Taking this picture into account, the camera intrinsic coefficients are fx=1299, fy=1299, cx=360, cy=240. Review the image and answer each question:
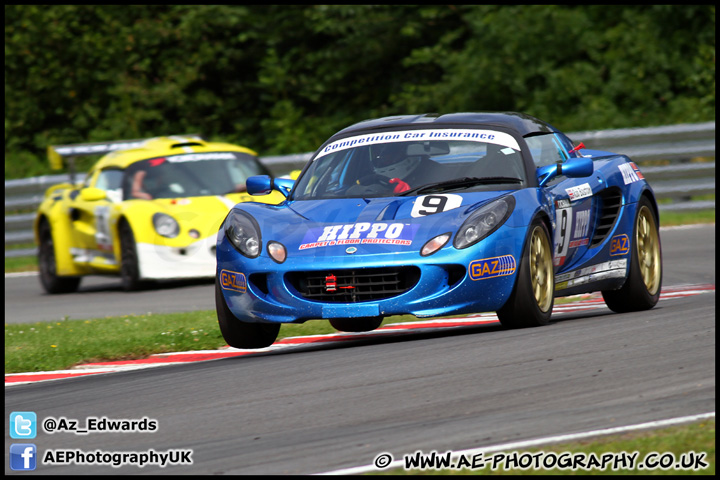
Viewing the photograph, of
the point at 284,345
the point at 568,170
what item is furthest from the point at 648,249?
the point at 284,345

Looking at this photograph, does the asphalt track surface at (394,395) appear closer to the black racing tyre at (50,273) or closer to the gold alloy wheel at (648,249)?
the gold alloy wheel at (648,249)

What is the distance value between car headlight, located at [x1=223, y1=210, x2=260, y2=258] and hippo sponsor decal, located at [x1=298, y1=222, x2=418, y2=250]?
318 millimetres

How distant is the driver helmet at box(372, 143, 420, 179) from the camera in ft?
27.0

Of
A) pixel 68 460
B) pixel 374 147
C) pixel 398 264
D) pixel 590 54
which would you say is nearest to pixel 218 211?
pixel 374 147

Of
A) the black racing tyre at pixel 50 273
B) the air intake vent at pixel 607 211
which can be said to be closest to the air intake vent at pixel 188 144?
the black racing tyre at pixel 50 273

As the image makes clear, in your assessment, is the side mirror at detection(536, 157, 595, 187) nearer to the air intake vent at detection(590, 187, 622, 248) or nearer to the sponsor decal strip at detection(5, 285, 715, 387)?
the air intake vent at detection(590, 187, 622, 248)

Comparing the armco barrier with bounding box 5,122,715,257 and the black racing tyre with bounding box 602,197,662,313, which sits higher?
the black racing tyre with bounding box 602,197,662,313

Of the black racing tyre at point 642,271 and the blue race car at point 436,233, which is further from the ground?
the blue race car at point 436,233

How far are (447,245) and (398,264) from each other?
11.8 inches

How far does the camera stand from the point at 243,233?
302 inches

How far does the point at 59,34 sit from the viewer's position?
25.9 meters

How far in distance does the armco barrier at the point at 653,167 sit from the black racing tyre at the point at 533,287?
34.0 feet

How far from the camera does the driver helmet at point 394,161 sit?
8.23m

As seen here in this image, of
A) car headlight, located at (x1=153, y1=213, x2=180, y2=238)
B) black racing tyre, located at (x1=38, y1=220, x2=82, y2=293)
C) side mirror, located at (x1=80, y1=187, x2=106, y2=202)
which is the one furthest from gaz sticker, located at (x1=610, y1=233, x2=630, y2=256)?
black racing tyre, located at (x1=38, y1=220, x2=82, y2=293)
